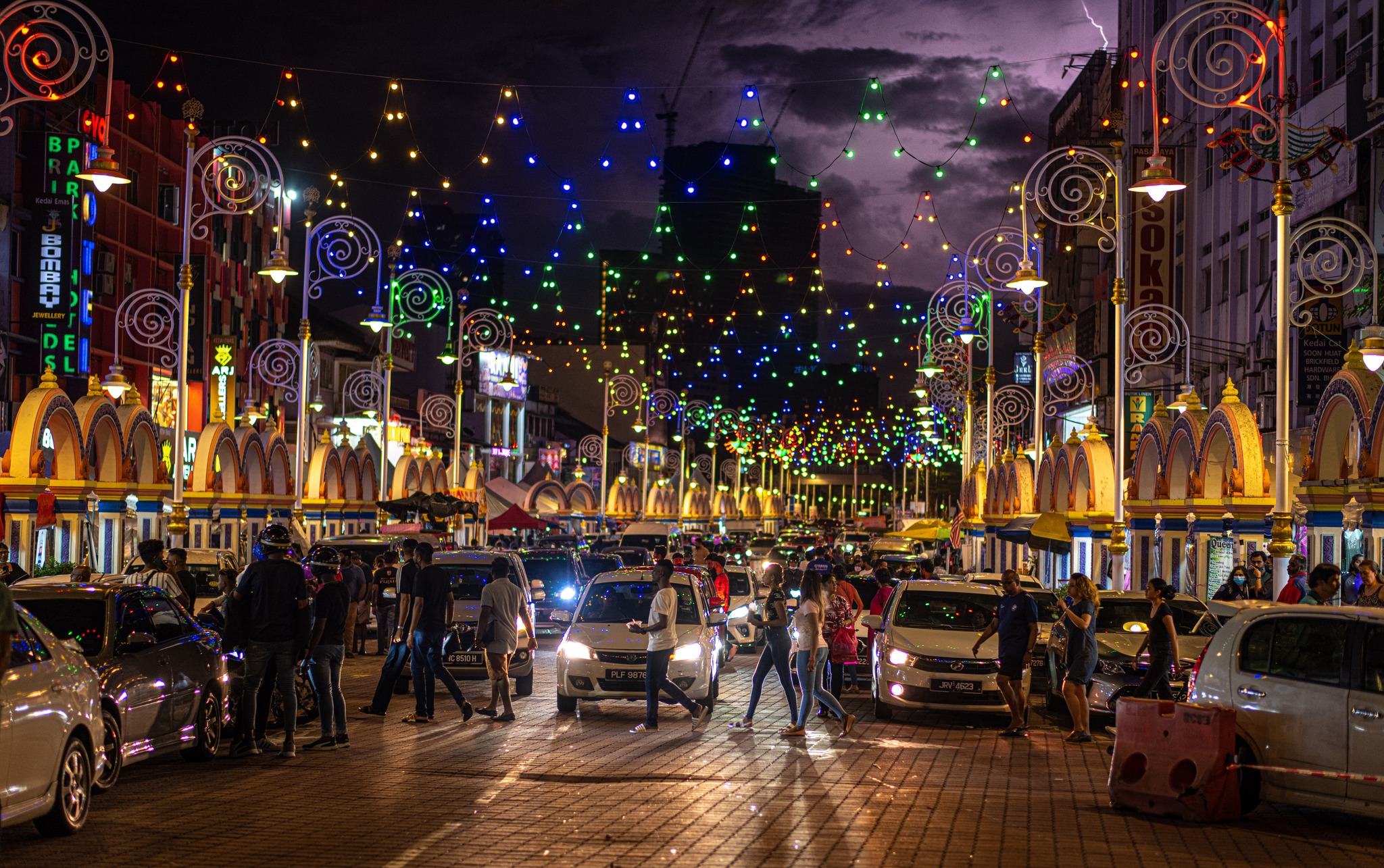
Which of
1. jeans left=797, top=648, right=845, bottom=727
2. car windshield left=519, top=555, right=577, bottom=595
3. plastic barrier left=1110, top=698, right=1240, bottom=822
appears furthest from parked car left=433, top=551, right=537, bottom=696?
car windshield left=519, top=555, right=577, bottom=595

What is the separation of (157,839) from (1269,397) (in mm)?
35998

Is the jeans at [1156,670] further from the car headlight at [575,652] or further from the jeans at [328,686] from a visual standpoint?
the jeans at [328,686]

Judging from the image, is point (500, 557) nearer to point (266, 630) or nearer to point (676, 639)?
point (676, 639)

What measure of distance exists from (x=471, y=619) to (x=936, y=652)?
20.7 feet

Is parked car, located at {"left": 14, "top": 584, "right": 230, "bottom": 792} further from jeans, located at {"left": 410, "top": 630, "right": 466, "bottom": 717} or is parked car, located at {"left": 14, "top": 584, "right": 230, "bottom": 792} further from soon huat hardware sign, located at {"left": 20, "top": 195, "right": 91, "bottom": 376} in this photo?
soon huat hardware sign, located at {"left": 20, "top": 195, "right": 91, "bottom": 376}

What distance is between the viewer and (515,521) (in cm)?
4688

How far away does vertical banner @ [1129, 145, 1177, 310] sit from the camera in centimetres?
5000

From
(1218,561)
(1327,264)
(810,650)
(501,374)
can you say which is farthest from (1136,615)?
(501,374)

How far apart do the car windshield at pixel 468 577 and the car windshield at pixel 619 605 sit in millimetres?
3279

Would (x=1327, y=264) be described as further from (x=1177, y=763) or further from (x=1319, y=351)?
(x=1177, y=763)

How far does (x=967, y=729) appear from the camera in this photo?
54.7 feet

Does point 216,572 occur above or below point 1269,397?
below

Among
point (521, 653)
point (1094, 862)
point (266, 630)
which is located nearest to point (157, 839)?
point (266, 630)

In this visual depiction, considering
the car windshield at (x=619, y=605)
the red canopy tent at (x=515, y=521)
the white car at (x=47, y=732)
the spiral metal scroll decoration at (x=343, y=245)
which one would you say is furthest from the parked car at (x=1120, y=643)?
the red canopy tent at (x=515, y=521)
